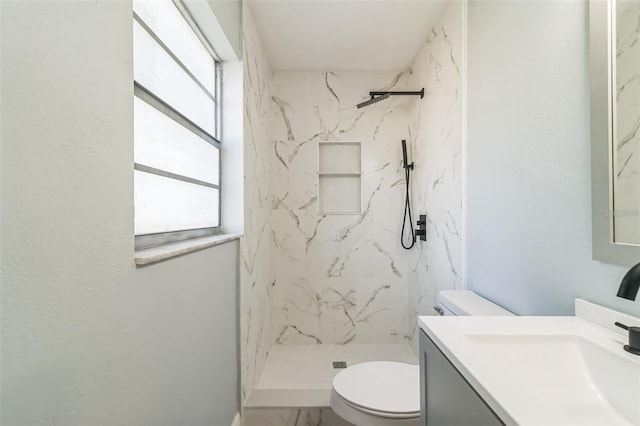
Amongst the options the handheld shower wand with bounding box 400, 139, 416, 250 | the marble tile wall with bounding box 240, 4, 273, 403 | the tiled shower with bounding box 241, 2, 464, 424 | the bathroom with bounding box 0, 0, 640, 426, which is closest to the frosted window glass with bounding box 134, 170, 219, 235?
the bathroom with bounding box 0, 0, 640, 426

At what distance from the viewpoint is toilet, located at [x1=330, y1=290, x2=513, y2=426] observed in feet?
3.94

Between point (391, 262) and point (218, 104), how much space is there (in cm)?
186

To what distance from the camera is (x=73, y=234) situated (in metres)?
0.57

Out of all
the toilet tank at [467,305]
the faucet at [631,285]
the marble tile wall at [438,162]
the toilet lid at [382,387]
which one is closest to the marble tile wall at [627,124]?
the faucet at [631,285]

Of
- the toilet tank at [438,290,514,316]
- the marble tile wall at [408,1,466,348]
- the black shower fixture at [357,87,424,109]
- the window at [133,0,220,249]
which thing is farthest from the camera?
the black shower fixture at [357,87,424,109]

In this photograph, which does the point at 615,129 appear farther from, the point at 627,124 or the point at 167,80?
the point at 167,80

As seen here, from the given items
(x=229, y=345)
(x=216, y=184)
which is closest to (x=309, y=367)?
(x=229, y=345)

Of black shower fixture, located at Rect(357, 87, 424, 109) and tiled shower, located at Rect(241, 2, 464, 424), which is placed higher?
black shower fixture, located at Rect(357, 87, 424, 109)

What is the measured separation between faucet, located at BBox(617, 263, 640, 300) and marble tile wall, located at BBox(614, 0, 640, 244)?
204 millimetres

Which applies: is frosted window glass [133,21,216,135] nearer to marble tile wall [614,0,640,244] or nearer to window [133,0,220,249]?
window [133,0,220,249]

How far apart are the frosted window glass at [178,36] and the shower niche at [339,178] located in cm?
128

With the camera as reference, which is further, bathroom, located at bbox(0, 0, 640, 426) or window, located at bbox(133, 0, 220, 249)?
window, located at bbox(133, 0, 220, 249)

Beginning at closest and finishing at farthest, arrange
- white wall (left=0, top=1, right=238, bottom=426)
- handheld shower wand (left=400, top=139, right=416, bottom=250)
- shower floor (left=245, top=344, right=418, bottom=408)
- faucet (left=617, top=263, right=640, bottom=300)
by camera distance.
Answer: white wall (left=0, top=1, right=238, bottom=426) < faucet (left=617, top=263, right=640, bottom=300) < shower floor (left=245, top=344, right=418, bottom=408) < handheld shower wand (left=400, top=139, right=416, bottom=250)

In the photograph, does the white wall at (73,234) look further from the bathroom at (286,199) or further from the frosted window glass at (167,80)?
the frosted window glass at (167,80)
